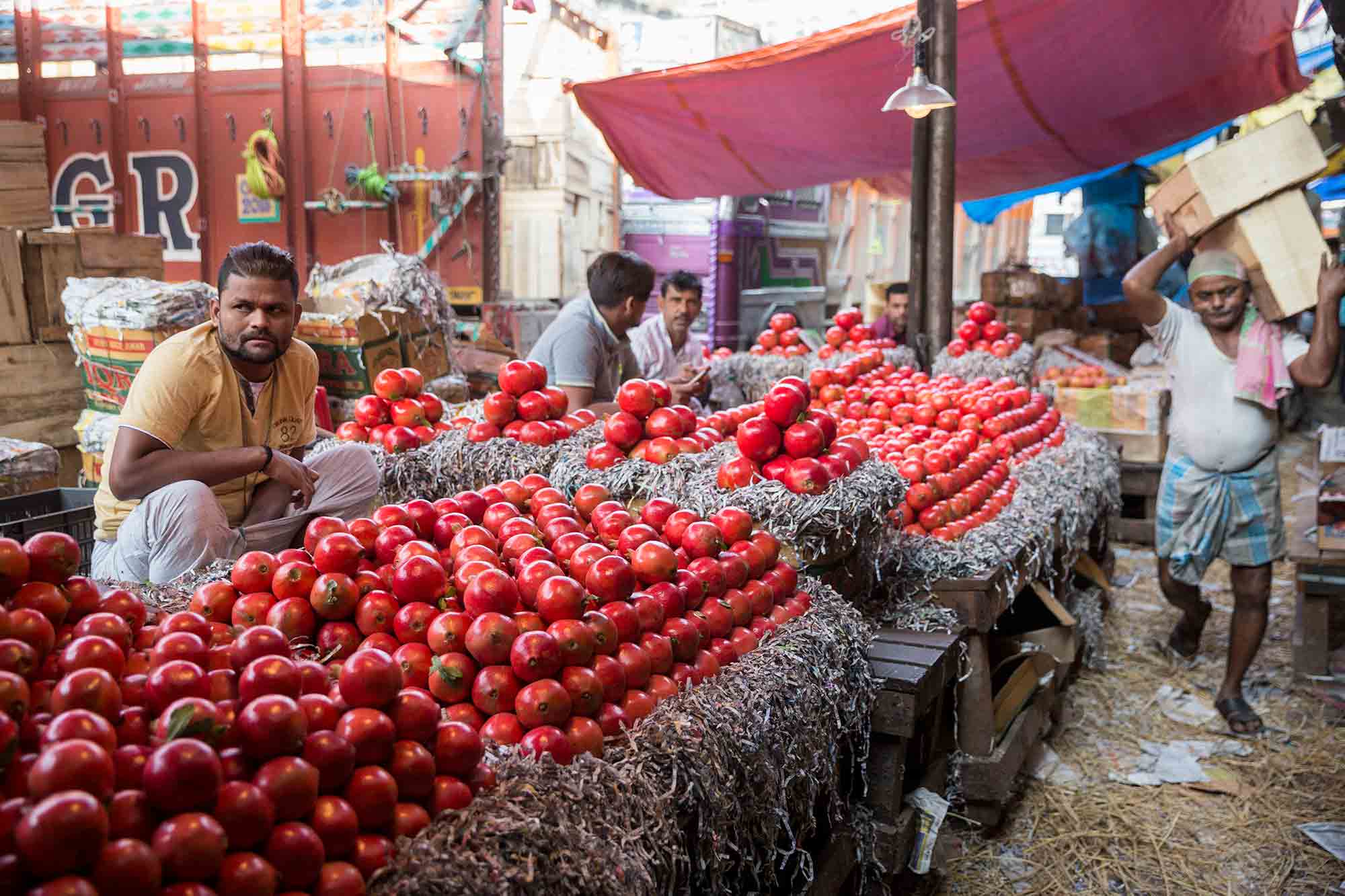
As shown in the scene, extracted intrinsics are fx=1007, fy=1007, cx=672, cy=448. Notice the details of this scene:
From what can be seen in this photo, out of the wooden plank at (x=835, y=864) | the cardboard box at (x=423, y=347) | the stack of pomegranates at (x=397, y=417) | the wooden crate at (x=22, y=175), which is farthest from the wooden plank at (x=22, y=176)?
the wooden plank at (x=835, y=864)

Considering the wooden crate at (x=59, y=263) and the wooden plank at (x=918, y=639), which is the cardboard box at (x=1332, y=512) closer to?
the wooden plank at (x=918, y=639)

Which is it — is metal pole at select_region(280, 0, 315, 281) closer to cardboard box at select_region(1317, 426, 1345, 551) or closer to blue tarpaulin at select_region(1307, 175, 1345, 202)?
cardboard box at select_region(1317, 426, 1345, 551)

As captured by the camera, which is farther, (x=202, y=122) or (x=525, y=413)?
(x=202, y=122)

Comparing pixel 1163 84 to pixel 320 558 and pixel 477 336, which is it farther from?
pixel 320 558

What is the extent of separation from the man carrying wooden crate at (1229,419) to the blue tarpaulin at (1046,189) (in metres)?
6.34

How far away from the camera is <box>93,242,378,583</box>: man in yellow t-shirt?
2.98m

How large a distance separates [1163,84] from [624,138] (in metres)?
4.46

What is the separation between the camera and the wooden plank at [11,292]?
5.36m

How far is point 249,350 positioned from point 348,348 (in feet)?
8.20

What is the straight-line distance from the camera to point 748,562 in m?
2.59

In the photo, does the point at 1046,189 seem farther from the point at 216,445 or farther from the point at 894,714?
the point at 216,445

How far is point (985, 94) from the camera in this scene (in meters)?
7.64

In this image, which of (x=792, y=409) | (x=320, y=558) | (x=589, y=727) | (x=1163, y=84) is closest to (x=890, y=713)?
(x=792, y=409)

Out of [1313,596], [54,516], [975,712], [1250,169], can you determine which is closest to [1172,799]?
[975,712]
